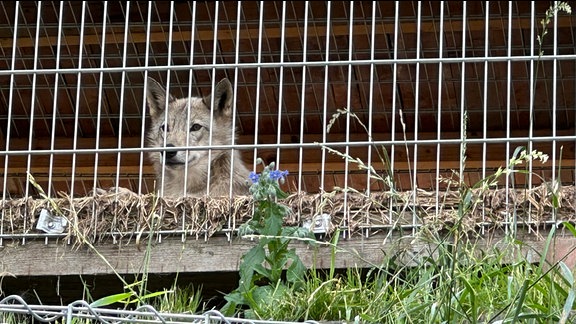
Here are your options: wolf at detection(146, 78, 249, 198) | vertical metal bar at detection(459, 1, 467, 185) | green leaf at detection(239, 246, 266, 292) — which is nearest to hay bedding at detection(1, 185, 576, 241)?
vertical metal bar at detection(459, 1, 467, 185)

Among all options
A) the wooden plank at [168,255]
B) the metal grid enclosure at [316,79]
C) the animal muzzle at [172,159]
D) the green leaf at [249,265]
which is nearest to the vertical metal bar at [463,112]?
the wooden plank at [168,255]

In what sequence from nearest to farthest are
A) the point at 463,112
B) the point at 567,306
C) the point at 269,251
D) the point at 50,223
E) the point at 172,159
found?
the point at 567,306 → the point at 269,251 → the point at 463,112 → the point at 50,223 → the point at 172,159

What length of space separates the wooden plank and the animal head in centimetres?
155

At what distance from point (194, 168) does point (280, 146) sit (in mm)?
1829

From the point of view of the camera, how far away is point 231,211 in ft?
21.1

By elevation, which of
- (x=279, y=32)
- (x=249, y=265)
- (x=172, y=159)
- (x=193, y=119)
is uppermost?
(x=279, y=32)

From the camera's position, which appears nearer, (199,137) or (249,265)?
(249,265)

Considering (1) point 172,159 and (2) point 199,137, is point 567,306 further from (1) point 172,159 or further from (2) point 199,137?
(2) point 199,137

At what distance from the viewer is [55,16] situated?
385 inches

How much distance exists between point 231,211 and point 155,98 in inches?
85.4

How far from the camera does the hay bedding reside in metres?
6.29

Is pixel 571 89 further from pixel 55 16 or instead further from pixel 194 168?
pixel 55 16

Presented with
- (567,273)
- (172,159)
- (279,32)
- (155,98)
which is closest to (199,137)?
(155,98)

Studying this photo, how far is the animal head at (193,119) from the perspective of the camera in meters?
8.15
